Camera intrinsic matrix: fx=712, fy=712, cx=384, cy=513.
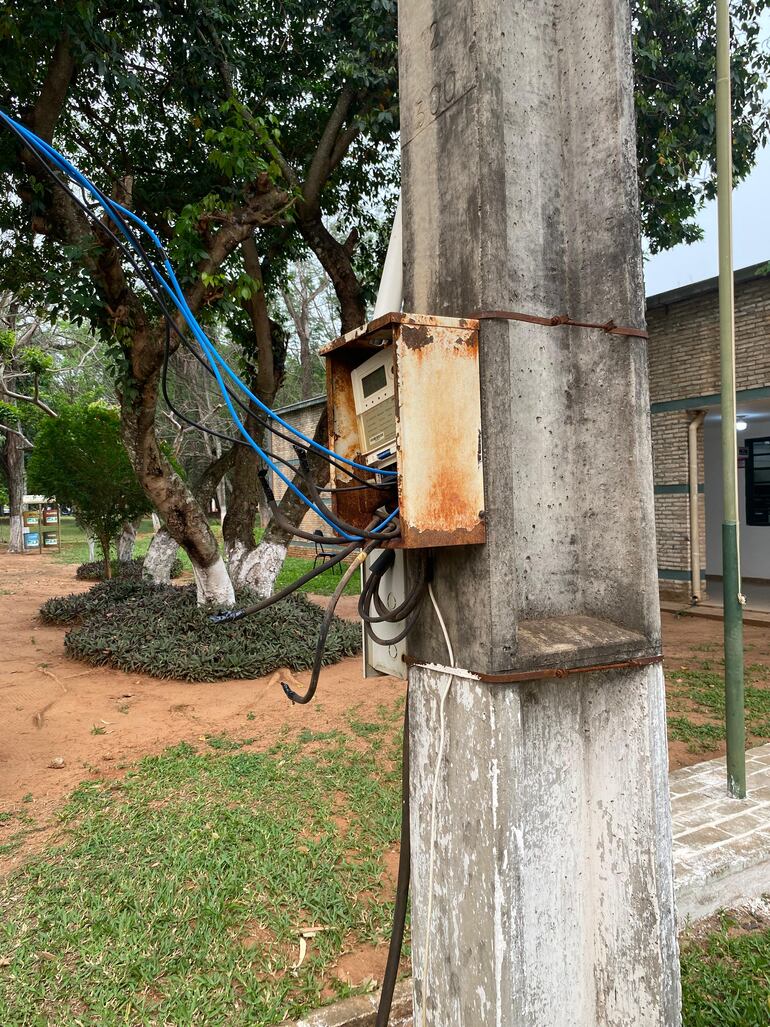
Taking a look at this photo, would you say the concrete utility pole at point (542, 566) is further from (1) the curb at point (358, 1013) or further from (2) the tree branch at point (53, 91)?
(2) the tree branch at point (53, 91)

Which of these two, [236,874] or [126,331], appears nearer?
[236,874]

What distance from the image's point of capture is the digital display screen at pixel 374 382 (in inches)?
67.6

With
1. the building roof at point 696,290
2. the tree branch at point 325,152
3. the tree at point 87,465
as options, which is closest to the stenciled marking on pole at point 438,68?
the tree branch at point 325,152

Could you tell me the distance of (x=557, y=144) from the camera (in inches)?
69.1

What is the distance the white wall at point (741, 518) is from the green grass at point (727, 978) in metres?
10.5

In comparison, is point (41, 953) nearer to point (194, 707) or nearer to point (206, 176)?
point (194, 707)

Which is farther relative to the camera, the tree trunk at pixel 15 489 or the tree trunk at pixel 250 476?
the tree trunk at pixel 15 489

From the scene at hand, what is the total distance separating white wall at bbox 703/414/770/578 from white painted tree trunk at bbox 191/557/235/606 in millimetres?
8693

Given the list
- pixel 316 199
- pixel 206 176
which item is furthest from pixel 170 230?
pixel 316 199

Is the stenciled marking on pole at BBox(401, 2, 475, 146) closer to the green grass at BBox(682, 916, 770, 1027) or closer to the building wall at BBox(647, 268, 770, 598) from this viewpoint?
the green grass at BBox(682, 916, 770, 1027)

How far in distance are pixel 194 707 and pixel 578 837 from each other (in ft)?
16.7

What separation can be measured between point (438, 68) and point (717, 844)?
3.40m

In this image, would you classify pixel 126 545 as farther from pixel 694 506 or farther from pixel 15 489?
pixel 694 506

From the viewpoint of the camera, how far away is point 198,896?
316 cm
